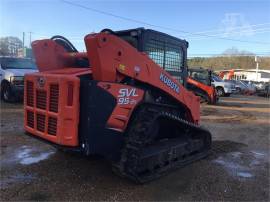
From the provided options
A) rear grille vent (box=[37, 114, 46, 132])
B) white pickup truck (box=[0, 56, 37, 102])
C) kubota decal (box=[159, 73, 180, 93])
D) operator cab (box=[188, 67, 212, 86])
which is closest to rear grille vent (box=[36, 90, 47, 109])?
rear grille vent (box=[37, 114, 46, 132])

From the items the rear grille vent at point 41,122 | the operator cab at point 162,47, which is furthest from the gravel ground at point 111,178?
the operator cab at point 162,47

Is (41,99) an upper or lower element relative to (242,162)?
upper

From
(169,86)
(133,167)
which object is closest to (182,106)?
(169,86)

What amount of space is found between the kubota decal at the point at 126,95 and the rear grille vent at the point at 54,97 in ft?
2.80

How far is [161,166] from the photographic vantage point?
592 centimetres

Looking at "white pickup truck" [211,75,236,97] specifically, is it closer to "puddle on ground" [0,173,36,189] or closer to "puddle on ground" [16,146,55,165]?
"puddle on ground" [16,146,55,165]

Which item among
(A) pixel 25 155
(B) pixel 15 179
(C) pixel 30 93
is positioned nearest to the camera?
(B) pixel 15 179

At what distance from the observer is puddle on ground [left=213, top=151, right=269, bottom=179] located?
20.6 ft

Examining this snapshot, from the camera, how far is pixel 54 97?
4992 millimetres

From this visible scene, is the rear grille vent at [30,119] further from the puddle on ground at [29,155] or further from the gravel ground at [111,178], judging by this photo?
the puddle on ground at [29,155]

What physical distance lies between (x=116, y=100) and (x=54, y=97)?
84cm

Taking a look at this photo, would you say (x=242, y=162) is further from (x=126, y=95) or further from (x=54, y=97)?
(x=54, y=97)

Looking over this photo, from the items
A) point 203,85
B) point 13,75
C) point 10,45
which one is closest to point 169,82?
point 13,75

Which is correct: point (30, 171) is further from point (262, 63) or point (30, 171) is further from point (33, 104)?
point (262, 63)
